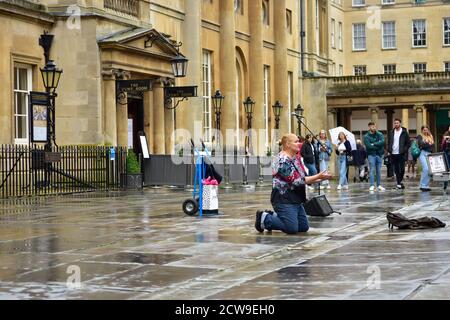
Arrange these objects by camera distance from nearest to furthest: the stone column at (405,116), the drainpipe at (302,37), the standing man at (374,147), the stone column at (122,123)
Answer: the standing man at (374,147) → the stone column at (122,123) → the drainpipe at (302,37) → the stone column at (405,116)

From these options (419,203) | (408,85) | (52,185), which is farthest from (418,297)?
(408,85)

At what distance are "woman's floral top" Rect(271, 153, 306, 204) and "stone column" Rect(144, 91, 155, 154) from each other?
74.4ft

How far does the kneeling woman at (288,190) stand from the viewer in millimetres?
14102

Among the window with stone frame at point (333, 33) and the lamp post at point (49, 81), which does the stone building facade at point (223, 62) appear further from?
the lamp post at point (49, 81)

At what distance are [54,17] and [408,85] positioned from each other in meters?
33.2

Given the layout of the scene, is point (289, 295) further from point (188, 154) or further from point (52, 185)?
point (188, 154)

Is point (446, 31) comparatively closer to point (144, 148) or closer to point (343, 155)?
point (144, 148)

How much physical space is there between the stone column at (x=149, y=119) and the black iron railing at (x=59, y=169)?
195 inches

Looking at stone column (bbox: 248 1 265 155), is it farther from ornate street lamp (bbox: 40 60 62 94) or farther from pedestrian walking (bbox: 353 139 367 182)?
ornate street lamp (bbox: 40 60 62 94)

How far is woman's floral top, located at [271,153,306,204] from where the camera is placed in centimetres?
1409

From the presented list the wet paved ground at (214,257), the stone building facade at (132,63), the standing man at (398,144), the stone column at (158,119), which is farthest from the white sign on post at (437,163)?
the stone column at (158,119)

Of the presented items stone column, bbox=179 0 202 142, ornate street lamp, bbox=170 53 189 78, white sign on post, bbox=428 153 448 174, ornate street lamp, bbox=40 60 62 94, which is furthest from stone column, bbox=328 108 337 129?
ornate street lamp, bbox=40 60 62 94

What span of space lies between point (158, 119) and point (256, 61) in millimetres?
15883

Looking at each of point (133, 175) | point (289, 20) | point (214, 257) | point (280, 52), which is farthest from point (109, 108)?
point (289, 20)
